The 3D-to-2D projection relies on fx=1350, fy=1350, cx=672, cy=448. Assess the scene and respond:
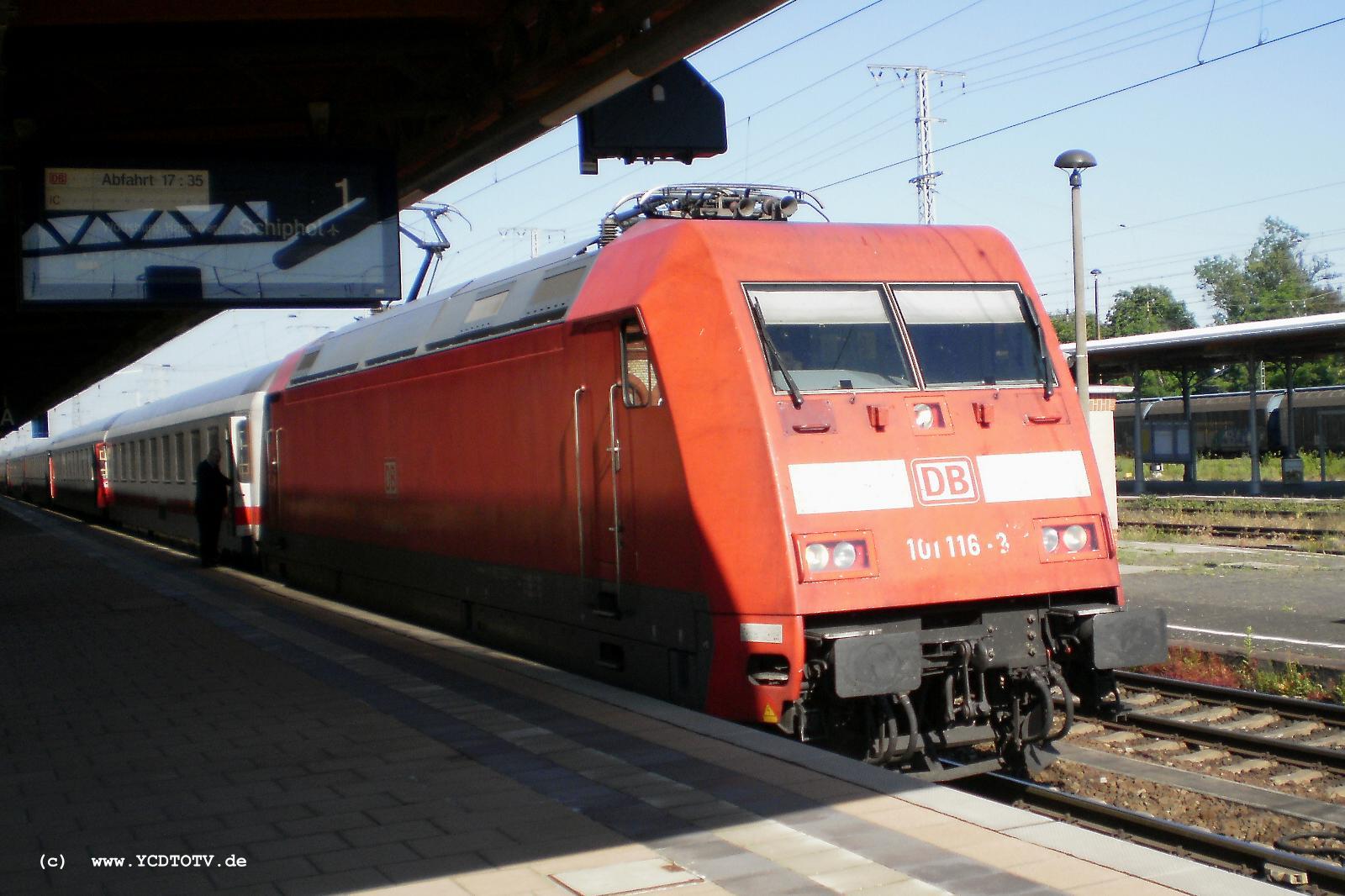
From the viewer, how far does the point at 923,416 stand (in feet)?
24.0

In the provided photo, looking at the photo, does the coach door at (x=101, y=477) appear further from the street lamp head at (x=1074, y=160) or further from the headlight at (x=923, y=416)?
the headlight at (x=923, y=416)

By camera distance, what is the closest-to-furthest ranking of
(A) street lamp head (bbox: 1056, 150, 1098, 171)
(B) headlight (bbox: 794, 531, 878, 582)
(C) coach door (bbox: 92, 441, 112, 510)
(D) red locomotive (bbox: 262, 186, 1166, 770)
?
(B) headlight (bbox: 794, 531, 878, 582) < (D) red locomotive (bbox: 262, 186, 1166, 770) < (A) street lamp head (bbox: 1056, 150, 1098, 171) < (C) coach door (bbox: 92, 441, 112, 510)

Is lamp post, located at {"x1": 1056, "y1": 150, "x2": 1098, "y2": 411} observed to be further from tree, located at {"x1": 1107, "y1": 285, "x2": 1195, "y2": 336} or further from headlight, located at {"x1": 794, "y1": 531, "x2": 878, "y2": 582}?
tree, located at {"x1": 1107, "y1": 285, "x2": 1195, "y2": 336}

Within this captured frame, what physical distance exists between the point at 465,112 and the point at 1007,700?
254 inches

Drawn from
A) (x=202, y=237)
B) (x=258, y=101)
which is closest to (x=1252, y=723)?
(x=202, y=237)

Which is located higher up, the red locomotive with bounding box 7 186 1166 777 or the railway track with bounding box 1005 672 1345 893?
the red locomotive with bounding box 7 186 1166 777

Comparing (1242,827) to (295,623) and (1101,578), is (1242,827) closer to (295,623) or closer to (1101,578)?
(1101,578)

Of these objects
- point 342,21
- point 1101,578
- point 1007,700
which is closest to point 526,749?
point 1007,700

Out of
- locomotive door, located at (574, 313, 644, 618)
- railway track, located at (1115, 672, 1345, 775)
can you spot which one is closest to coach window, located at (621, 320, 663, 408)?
locomotive door, located at (574, 313, 644, 618)

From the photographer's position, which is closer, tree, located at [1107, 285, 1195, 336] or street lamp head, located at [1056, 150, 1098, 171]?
street lamp head, located at [1056, 150, 1098, 171]

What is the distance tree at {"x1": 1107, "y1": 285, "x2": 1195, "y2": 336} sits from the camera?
9406 centimetres

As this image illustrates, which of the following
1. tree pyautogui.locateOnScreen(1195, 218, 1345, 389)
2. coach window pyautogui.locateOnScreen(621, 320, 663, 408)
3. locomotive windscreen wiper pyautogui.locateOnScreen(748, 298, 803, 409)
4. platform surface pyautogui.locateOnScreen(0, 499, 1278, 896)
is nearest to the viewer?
platform surface pyautogui.locateOnScreen(0, 499, 1278, 896)

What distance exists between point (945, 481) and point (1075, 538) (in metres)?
0.82

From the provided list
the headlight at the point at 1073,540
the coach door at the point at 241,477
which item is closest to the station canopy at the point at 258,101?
the headlight at the point at 1073,540
